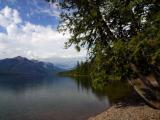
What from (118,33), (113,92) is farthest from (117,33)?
(113,92)

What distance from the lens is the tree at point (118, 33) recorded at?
14.1 meters

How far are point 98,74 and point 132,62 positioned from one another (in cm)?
→ 266

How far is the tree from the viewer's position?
14.1 meters

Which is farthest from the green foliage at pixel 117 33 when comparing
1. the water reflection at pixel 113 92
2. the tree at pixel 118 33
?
the water reflection at pixel 113 92

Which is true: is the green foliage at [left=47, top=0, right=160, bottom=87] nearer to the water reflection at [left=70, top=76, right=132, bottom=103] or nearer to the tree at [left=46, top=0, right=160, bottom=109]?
the tree at [left=46, top=0, right=160, bottom=109]

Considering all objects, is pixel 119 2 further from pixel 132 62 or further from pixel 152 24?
pixel 132 62

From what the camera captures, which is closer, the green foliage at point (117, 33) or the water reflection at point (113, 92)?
the green foliage at point (117, 33)

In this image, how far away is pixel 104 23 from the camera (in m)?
17.5

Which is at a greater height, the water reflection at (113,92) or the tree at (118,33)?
the tree at (118,33)

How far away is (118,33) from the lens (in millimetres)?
17859

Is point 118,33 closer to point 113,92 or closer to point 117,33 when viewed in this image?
point 117,33

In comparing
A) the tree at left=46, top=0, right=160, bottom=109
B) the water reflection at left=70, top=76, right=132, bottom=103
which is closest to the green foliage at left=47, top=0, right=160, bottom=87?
the tree at left=46, top=0, right=160, bottom=109

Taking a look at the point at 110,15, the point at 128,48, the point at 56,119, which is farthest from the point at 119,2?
the point at 56,119

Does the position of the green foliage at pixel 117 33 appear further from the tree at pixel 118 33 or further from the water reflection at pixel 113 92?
the water reflection at pixel 113 92
